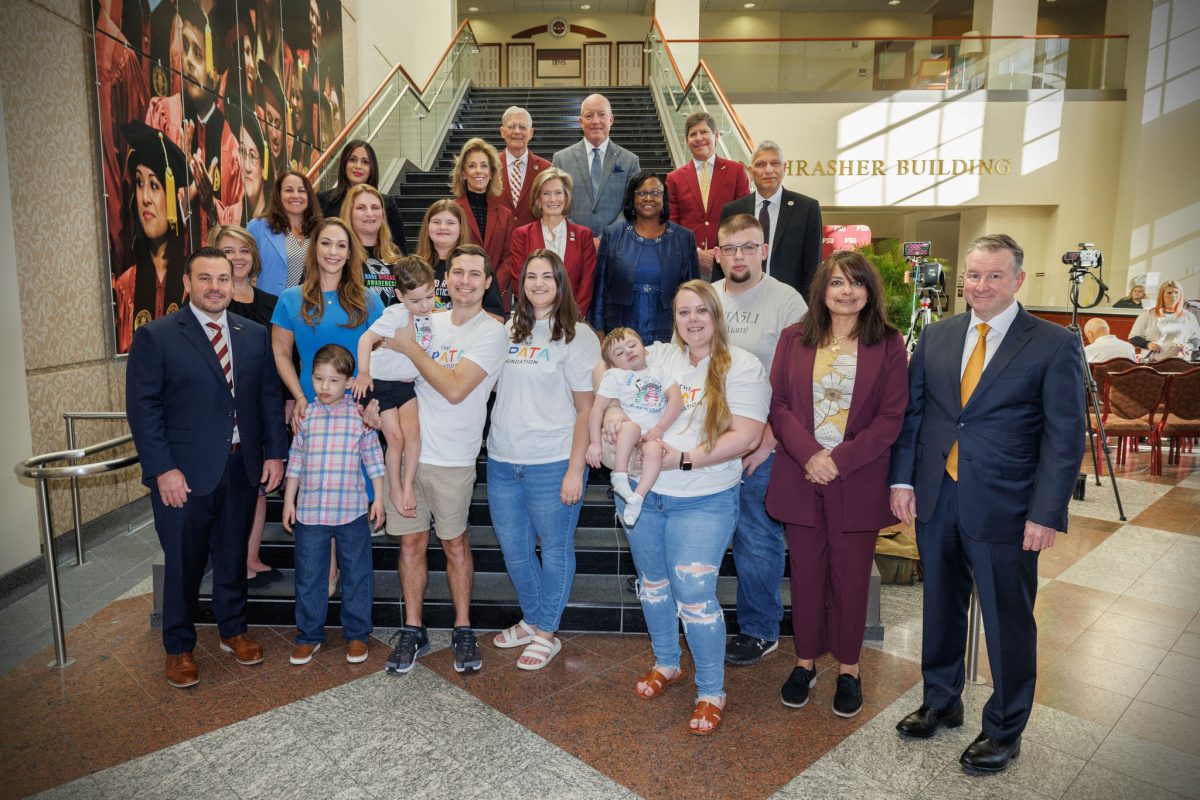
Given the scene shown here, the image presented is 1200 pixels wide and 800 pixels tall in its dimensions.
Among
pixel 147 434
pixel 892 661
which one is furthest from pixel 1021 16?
pixel 147 434

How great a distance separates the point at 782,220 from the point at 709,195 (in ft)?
2.41

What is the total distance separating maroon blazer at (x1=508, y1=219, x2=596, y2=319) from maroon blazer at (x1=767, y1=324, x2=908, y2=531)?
1.32 meters

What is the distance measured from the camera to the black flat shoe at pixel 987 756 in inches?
96.7

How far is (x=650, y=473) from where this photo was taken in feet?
8.50

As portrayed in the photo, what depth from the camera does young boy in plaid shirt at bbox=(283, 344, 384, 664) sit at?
3143mm

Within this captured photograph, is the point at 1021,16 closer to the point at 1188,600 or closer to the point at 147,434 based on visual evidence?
the point at 1188,600

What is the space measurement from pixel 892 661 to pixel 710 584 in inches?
47.8

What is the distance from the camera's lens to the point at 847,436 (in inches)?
106

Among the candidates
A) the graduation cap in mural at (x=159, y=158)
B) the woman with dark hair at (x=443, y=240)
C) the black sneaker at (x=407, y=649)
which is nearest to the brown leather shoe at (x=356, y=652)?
the black sneaker at (x=407, y=649)

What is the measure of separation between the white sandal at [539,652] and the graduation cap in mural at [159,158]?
4.19 m

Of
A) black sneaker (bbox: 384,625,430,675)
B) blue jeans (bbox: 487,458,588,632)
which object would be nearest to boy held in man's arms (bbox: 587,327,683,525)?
blue jeans (bbox: 487,458,588,632)

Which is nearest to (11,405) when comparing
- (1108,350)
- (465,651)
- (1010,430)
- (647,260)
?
(465,651)

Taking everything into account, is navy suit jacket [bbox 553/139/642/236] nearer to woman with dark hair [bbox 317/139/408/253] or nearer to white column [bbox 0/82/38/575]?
woman with dark hair [bbox 317/139/408/253]

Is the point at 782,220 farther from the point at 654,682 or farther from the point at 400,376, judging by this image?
the point at 654,682
